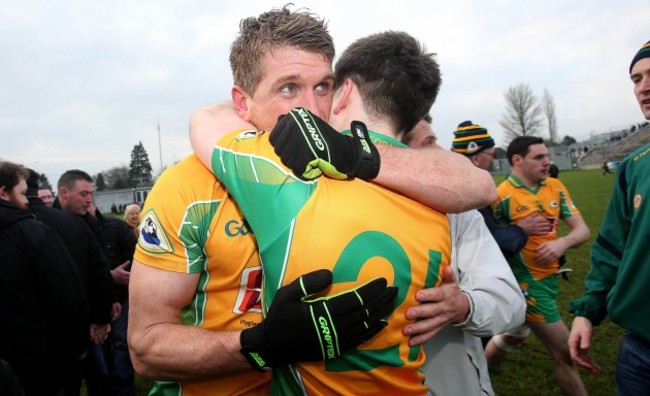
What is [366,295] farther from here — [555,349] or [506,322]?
[555,349]

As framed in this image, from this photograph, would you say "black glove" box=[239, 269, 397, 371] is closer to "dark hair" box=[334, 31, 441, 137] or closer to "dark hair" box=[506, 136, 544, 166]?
"dark hair" box=[334, 31, 441, 137]

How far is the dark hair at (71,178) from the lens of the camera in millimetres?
5313

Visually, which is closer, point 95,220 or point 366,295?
point 366,295

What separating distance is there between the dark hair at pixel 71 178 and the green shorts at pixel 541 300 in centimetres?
550

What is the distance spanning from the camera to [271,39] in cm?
179

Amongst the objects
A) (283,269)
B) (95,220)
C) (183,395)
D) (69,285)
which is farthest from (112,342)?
(283,269)

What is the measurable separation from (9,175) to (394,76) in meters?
3.50

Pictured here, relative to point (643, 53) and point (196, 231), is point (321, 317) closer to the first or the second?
point (196, 231)

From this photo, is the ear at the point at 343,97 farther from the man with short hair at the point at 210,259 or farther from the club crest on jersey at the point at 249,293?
the club crest on jersey at the point at 249,293

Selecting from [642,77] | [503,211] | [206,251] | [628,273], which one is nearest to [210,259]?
[206,251]

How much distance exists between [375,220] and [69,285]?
3181mm

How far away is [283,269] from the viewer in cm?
135

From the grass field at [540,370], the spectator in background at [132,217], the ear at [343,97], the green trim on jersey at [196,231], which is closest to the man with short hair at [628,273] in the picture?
the ear at [343,97]

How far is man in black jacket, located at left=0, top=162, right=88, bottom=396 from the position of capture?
3.22 metres
